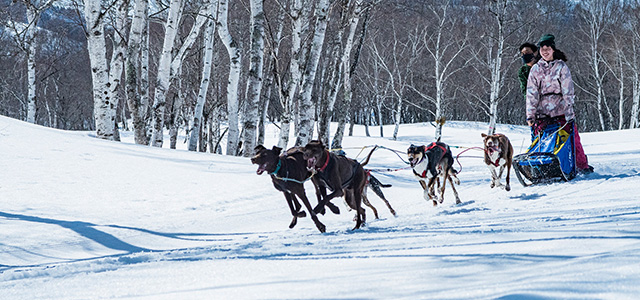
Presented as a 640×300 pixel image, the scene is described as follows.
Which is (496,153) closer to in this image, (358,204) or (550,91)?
(550,91)

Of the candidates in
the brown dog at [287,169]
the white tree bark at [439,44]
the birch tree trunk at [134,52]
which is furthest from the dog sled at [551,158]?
the white tree bark at [439,44]

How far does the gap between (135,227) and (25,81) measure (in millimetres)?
48017

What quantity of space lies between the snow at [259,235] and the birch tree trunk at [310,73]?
5.89 feet

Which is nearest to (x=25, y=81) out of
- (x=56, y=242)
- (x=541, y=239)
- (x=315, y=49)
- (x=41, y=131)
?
(x=41, y=131)

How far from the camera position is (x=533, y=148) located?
7.43m

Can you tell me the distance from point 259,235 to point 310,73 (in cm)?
534

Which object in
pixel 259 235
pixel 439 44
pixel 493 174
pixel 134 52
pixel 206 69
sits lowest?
pixel 259 235

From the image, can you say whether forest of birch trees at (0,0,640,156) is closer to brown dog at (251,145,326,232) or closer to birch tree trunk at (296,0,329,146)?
birch tree trunk at (296,0,329,146)

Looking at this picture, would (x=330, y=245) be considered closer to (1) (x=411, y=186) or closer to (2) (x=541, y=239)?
(2) (x=541, y=239)

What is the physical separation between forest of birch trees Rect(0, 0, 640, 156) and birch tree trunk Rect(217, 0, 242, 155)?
31mm

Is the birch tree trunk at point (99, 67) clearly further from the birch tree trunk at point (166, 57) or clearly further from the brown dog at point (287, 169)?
the brown dog at point (287, 169)

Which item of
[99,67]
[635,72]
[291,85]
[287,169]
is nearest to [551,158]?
[287,169]

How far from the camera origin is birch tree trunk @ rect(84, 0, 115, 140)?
9.69 meters

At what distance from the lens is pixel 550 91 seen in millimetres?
7172
